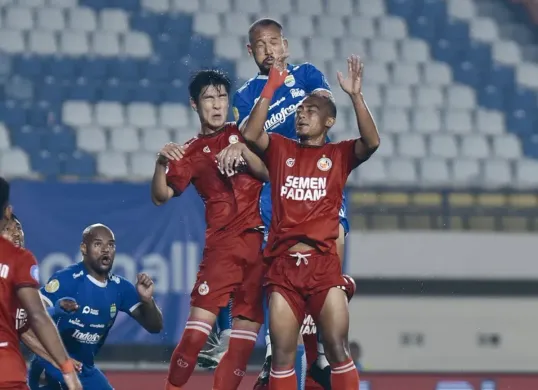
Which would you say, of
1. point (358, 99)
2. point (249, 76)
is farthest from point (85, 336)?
point (249, 76)

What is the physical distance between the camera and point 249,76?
17.2 meters

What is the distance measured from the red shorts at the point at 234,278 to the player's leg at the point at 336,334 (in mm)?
776

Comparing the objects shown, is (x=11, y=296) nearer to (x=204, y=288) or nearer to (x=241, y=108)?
(x=204, y=288)

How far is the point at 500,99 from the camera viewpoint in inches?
704

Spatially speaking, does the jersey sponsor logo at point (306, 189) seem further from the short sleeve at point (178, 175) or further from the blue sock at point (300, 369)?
the blue sock at point (300, 369)

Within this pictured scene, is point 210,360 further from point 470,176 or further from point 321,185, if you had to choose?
point 470,176

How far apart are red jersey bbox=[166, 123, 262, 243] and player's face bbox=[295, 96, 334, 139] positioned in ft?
2.50

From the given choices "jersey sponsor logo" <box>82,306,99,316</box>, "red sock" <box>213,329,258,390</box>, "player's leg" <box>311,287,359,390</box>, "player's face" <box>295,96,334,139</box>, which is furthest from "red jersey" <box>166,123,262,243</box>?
"jersey sponsor logo" <box>82,306,99,316</box>

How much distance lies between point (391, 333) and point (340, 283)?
8418 mm

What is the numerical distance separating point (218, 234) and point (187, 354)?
0.77m

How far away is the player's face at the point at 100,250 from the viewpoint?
858 centimetres

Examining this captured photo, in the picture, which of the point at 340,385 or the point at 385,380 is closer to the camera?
the point at 340,385

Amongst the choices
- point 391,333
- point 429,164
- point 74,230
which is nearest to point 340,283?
point 74,230

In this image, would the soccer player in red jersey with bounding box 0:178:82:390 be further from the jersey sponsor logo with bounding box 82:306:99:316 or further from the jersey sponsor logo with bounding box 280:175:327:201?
the jersey sponsor logo with bounding box 82:306:99:316
